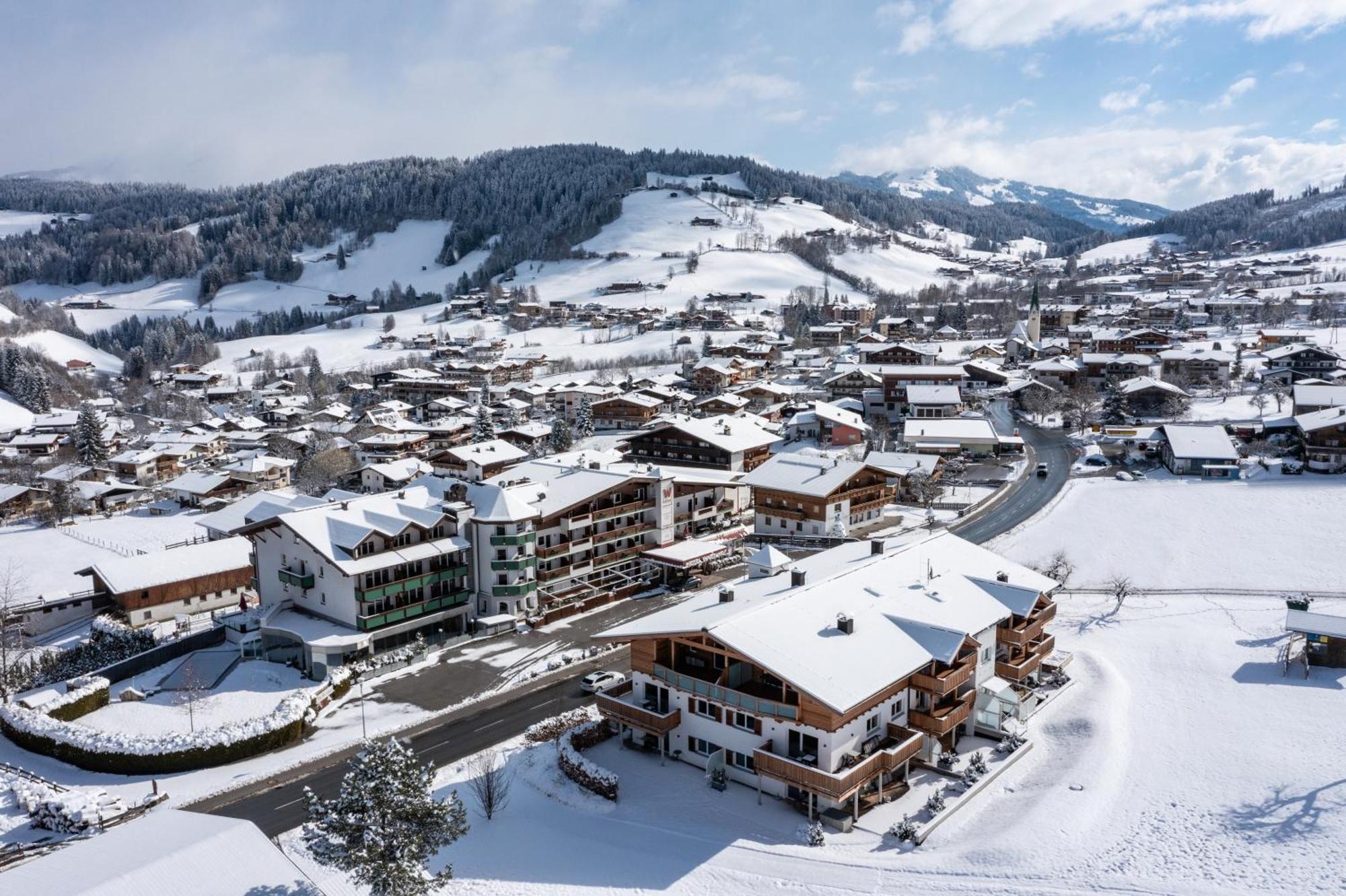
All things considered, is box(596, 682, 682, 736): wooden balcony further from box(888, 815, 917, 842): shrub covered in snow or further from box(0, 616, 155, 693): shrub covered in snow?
box(0, 616, 155, 693): shrub covered in snow

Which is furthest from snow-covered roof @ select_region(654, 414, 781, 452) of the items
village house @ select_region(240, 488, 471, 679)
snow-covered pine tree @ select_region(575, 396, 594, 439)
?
village house @ select_region(240, 488, 471, 679)

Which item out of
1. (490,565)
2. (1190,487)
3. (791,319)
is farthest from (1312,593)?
(791,319)

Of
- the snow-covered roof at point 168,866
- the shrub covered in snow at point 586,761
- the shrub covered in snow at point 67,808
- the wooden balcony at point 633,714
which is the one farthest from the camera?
the wooden balcony at point 633,714

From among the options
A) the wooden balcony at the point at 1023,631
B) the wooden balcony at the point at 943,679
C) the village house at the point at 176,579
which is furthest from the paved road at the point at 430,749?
the village house at the point at 176,579

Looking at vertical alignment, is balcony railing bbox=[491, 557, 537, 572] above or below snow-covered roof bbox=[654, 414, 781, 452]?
below

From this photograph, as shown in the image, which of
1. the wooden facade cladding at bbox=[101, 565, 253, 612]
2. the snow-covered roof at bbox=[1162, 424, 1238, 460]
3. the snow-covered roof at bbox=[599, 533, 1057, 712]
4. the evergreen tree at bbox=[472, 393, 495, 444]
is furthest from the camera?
the evergreen tree at bbox=[472, 393, 495, 444]

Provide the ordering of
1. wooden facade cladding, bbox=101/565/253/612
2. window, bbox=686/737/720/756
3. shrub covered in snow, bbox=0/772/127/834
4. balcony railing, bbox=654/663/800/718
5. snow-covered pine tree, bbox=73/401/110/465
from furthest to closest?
1. snow-covered pine tree, bbox=73/401/110/465
2. wooden facade cladding, bbox=101/565/253/612
3. window, bbox=686/737/720/756
4. balcony railing, bbox=654/663/800/718
5. shrub covered in snow, bbox=0/772/127/834

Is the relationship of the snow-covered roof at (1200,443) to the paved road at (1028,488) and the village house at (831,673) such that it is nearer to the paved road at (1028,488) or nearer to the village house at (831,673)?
the paved road at (1028,488)
